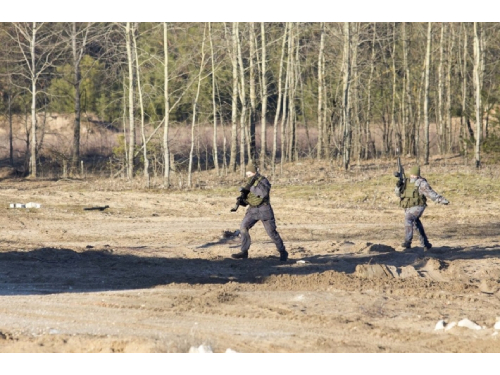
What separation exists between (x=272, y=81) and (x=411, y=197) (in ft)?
57.2

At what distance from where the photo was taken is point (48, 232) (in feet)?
66.5

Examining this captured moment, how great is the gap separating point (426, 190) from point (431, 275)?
2.54m

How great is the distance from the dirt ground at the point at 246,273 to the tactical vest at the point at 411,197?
0.96 meters

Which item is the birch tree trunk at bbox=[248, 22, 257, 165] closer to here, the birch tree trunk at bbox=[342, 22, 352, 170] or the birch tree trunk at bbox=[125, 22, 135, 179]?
the birch tree trunk at bbox=[342, 22, 352, 170]

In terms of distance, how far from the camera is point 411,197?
54.3 ft

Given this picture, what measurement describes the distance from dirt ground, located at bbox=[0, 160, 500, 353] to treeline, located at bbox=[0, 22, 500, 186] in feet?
17.1

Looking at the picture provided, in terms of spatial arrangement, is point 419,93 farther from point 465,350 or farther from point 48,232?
point 465,350

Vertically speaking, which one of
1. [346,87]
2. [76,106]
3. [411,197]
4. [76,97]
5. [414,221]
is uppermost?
[346,87]

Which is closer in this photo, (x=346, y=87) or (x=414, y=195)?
(x=414, y=195)

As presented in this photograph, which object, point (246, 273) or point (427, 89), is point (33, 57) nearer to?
point (427, 89)

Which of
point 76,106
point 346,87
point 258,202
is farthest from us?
point 76,106

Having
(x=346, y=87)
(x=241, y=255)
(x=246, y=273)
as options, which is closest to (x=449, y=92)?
(x=346, y=87)

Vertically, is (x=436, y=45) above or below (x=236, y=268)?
above
